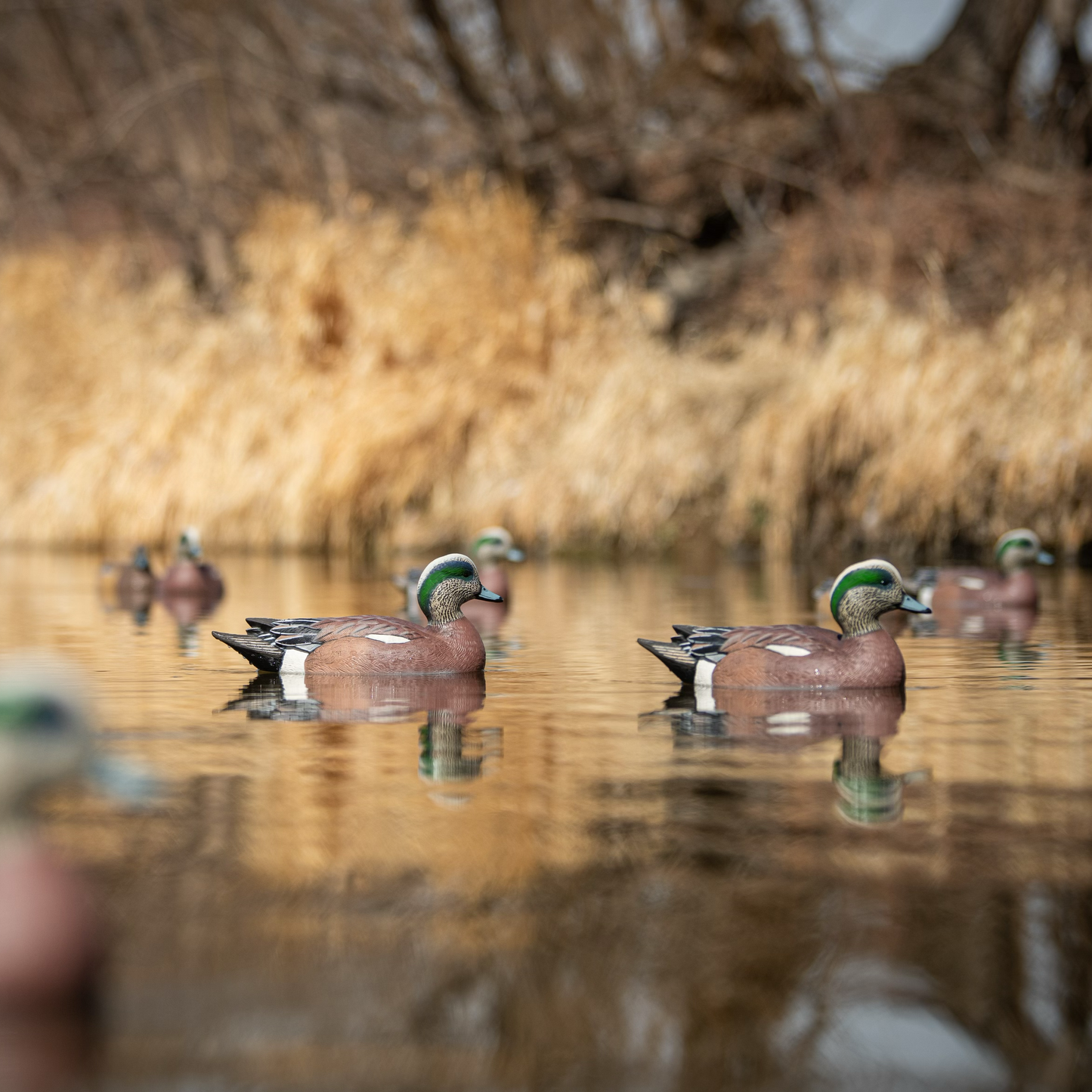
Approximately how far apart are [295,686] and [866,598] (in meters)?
2.51

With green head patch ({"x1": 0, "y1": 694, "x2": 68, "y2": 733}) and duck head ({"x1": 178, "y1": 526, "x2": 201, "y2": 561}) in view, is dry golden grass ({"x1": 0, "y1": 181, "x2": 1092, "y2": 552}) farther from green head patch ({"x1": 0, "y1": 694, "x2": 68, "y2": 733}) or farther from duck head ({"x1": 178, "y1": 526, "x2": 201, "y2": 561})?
green head patch ({"x1": 0, "y1": 694, "x2": 68, "y2": 733})

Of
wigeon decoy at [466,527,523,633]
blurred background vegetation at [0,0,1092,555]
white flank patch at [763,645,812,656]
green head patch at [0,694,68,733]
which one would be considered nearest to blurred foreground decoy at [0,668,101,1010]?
green head patch at [0,694,68,733]

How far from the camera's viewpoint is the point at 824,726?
237 inches

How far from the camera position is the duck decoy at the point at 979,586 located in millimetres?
10891

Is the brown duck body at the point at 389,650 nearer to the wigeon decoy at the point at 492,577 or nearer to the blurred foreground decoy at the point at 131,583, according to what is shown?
the wigeon decoy at the point at 492,577

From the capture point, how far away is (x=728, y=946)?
10.9ft

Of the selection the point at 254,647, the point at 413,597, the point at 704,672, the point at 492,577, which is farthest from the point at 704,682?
the point at 492,577

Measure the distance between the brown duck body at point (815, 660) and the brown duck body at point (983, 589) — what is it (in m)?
4.36

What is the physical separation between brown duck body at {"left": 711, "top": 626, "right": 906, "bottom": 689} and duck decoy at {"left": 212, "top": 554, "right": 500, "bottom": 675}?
50.5 inches

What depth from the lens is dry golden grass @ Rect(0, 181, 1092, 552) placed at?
52.1 ft

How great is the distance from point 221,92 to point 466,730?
2092 cm

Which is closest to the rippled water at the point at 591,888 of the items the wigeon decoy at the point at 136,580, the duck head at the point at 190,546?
the duck head at the point at 190,546

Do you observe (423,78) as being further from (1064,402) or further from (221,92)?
(1064,402)

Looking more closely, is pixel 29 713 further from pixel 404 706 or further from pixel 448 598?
pixel 448 598
